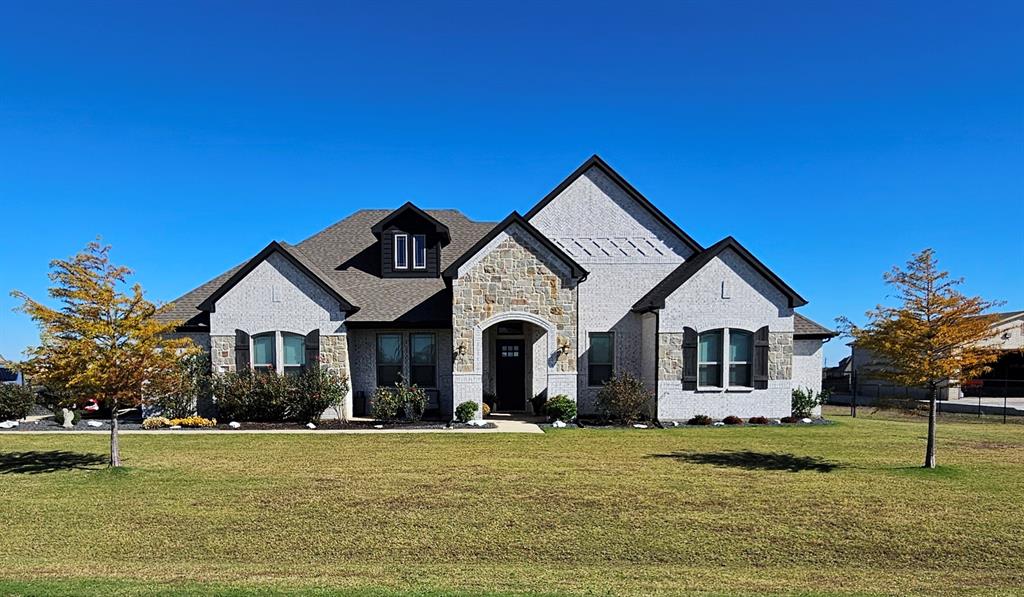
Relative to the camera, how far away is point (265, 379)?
61.3ft

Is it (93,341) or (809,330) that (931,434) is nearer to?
(809,330)

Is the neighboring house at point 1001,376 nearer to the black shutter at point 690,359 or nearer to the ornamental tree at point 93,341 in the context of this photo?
the black shutter at point 690,359

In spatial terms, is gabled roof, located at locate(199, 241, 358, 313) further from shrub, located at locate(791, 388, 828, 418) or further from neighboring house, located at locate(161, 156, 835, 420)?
shrub, located at locate(791, 388, 828, 418)

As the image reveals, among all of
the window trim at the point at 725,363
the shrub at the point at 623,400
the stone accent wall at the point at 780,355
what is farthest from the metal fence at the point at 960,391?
the shrub at the point at 623,400

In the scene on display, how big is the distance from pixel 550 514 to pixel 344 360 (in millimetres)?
12737

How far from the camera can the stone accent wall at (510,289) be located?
19156 millimetres

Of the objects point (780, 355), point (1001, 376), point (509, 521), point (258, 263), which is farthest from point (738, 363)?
point (1001, 376)

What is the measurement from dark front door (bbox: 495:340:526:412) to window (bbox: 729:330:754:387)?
7.63 m

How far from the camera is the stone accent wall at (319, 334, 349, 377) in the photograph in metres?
19.6

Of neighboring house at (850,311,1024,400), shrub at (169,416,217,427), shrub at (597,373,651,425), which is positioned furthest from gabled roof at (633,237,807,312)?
neighboring house at (850,311,1024,400)

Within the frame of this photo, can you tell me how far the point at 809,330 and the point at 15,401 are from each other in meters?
28.8

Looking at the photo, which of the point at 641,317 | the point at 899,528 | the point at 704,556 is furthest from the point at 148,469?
the point at 641,317

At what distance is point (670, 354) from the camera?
19.2 meters

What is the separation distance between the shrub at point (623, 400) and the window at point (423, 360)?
6318mm
